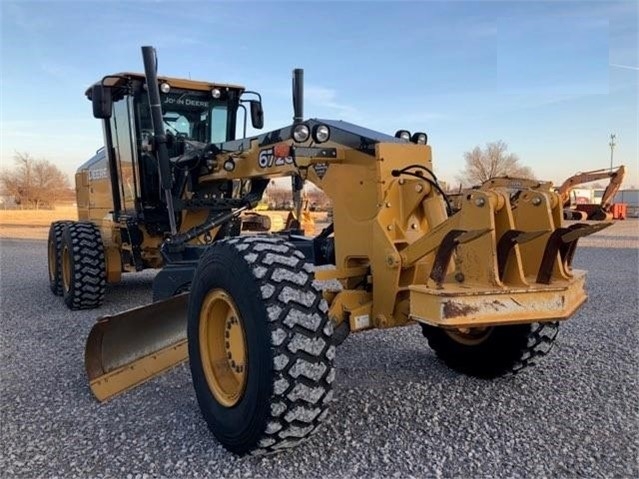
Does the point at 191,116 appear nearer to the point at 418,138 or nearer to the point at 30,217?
the point at 418,138

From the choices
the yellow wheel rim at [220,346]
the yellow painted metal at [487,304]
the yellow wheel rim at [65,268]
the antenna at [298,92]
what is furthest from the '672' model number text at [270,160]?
the yellow wheel rim at [65,268]

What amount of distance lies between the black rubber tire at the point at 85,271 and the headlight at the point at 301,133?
4.62 metres

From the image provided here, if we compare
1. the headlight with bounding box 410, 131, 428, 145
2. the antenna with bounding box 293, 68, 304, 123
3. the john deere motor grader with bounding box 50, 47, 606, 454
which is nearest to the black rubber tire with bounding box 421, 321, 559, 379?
the john deere motor grader with bounding box 50, 47, 606, 454

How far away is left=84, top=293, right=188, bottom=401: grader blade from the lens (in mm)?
4324

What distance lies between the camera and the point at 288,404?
9.98 ft

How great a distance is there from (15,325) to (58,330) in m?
0.75

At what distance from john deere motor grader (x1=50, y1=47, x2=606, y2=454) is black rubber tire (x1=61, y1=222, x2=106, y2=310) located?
7.84 feet

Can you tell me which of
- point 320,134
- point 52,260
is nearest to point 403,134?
point 320,134

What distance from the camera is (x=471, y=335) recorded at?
15.4 ft

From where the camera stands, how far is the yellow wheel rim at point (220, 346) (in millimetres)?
3549

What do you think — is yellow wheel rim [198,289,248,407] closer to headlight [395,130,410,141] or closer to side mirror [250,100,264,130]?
headlight [395,130,410,141]

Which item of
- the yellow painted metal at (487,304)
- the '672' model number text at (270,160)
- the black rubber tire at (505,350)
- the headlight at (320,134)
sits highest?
the headlight at (320,134)

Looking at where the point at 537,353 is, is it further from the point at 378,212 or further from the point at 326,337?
the point at 326,337

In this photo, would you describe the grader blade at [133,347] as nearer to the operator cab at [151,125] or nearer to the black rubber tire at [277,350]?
the black rubber tire at [277,350]
